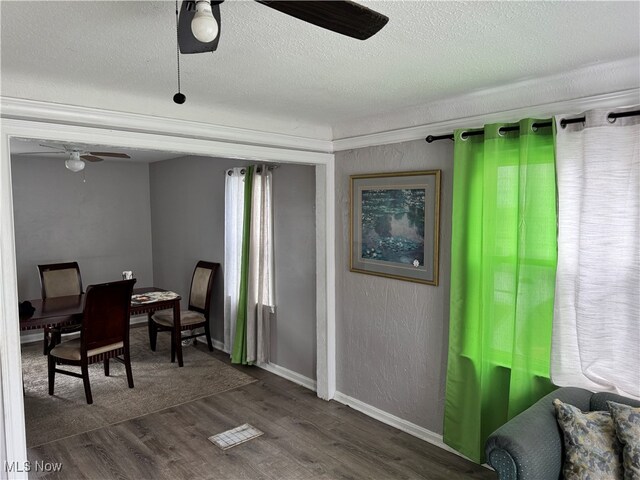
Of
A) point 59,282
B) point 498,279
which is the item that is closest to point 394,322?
point 498,279

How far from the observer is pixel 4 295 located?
211cm

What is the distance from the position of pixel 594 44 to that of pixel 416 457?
253 cm

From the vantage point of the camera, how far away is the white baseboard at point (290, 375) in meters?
4.08

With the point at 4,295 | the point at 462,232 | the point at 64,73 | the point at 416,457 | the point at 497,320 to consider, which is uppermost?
the point at 64,73

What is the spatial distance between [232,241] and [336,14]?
3899 mm

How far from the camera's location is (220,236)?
5.17 metres

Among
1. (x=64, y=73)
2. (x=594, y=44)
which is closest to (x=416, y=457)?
(x=594, y=44)

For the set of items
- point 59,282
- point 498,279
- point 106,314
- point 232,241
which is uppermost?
point 232,241

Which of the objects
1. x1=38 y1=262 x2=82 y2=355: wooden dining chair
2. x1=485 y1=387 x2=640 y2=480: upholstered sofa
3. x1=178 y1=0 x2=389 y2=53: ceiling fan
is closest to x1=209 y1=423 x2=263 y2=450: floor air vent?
x1=485 y1=387 x2=640 y2=480: upholstered sofa

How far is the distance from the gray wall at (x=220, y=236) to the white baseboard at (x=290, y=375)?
0.04 m

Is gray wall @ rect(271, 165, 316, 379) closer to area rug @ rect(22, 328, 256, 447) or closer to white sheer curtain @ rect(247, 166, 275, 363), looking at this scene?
white sheer curtain @ rect(247, 166, 275, 363)

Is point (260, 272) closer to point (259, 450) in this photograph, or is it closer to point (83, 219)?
point (259, 450)

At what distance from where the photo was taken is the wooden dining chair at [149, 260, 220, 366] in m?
4.71

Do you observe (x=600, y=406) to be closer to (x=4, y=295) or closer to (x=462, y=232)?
(x=462, y=232)
